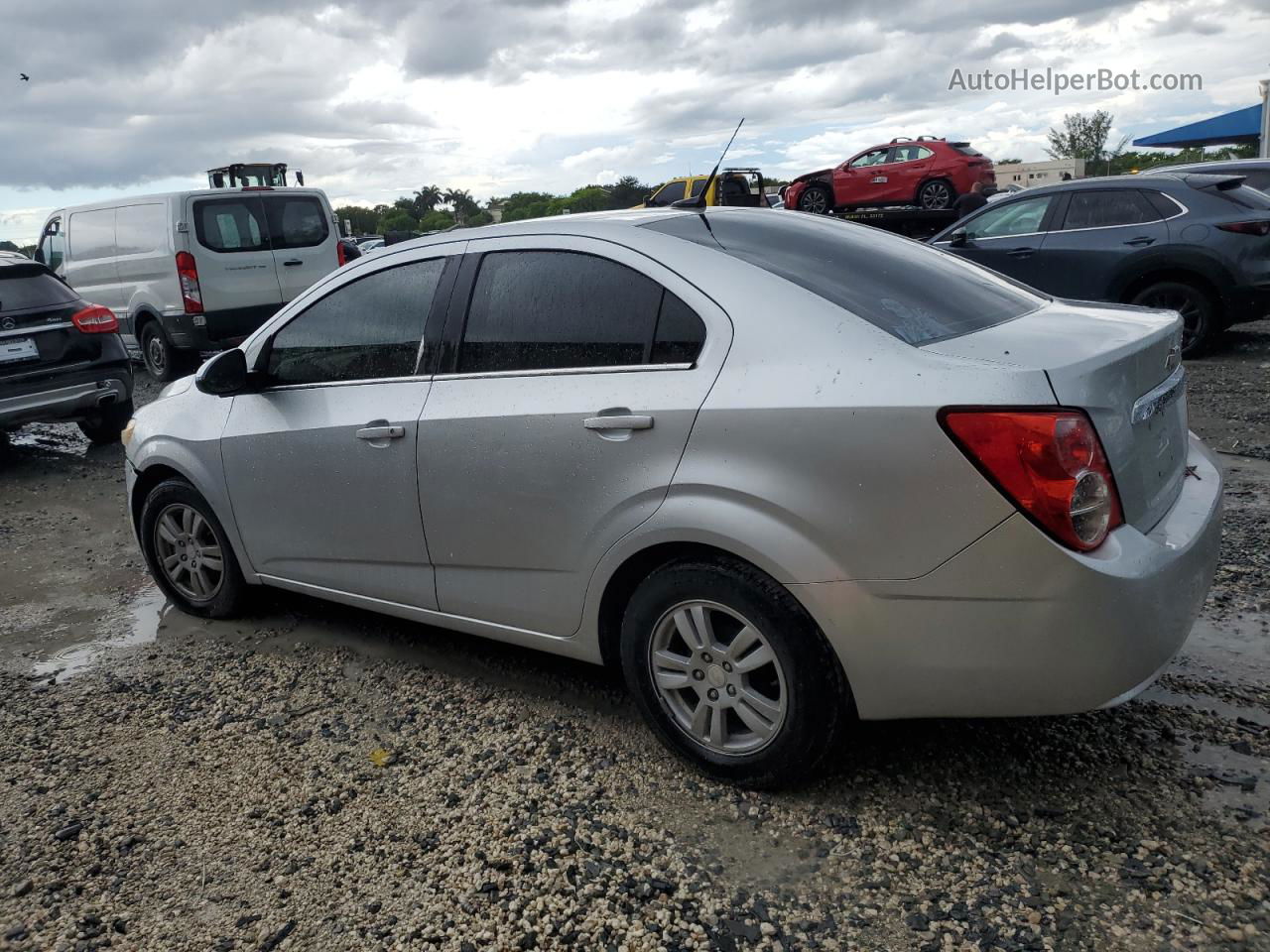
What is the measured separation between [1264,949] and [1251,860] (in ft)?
1.05

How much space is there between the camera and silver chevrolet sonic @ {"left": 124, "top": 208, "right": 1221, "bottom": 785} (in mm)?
2461

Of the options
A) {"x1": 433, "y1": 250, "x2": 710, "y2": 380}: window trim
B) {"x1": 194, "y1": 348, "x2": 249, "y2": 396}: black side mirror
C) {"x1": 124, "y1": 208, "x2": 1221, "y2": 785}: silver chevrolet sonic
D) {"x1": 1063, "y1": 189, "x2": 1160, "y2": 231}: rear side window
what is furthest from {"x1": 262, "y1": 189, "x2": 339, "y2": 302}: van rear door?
{"x1": 433, "y1": 250, "x2": 710, "y2": 380}: window trim

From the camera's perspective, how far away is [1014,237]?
9.98m

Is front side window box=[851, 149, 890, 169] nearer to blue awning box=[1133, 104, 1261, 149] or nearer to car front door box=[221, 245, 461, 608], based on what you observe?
blue awning box=[1133, 104, 1261, 149]

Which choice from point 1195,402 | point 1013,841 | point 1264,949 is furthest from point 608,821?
point 1195,402

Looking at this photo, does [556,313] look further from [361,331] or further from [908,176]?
[908,176]

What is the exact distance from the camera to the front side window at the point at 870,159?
18812 mm

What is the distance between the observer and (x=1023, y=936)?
7.64ft

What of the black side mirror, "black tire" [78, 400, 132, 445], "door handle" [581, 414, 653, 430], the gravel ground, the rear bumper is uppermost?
the black side mirror

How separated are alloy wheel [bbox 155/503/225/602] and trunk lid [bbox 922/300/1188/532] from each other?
3.26m

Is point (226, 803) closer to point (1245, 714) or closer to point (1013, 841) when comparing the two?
point (1013, 841)

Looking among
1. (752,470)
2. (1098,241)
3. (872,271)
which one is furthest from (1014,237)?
(752,470)

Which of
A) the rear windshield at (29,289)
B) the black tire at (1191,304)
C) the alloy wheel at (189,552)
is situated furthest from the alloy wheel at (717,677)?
the black tire at (1191,304)

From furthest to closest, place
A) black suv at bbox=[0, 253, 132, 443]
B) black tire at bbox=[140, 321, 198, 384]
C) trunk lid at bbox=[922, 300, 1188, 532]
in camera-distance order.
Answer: black tire at bbox=[140, 321, 198, 384] < black suv at bbox=[0, 253, 132, 443] < trunk lid at bbox=[922, 300, 1188, 532]
